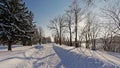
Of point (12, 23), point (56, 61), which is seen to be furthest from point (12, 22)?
point (56, 61)

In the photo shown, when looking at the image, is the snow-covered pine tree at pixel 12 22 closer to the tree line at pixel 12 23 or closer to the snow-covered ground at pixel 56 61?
the tree line at pixel 12 23

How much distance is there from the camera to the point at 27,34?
23344 mm

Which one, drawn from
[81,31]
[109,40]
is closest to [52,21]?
[81,31]

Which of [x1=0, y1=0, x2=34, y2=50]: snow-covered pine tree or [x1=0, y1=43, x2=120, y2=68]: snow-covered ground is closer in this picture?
[x1=0, y1=43, x2=120, y2=68]: snow-covered ground

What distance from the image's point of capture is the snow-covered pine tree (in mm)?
20938

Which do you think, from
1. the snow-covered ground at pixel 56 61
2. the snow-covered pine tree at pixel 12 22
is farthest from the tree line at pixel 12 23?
the snow-covered ground at pixel 56 61

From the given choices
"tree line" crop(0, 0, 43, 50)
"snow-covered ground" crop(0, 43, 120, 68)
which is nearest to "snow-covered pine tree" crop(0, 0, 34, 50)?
"tree line" crop(0, 0, 43, 50)

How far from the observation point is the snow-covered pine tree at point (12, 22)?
68.7ft

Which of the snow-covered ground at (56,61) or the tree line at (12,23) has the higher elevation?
the tree line at (12,23)

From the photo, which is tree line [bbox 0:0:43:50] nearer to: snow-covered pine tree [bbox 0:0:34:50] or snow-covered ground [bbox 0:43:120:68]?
snow-covered pine tree [bbox 0:0:34:50]

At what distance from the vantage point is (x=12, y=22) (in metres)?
21.8

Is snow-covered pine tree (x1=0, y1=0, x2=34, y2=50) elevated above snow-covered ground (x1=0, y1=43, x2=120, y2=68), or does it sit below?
above

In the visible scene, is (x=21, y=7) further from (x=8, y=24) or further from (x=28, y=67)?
(x=28, y=67)

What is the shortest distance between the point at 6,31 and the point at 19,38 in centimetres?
205
